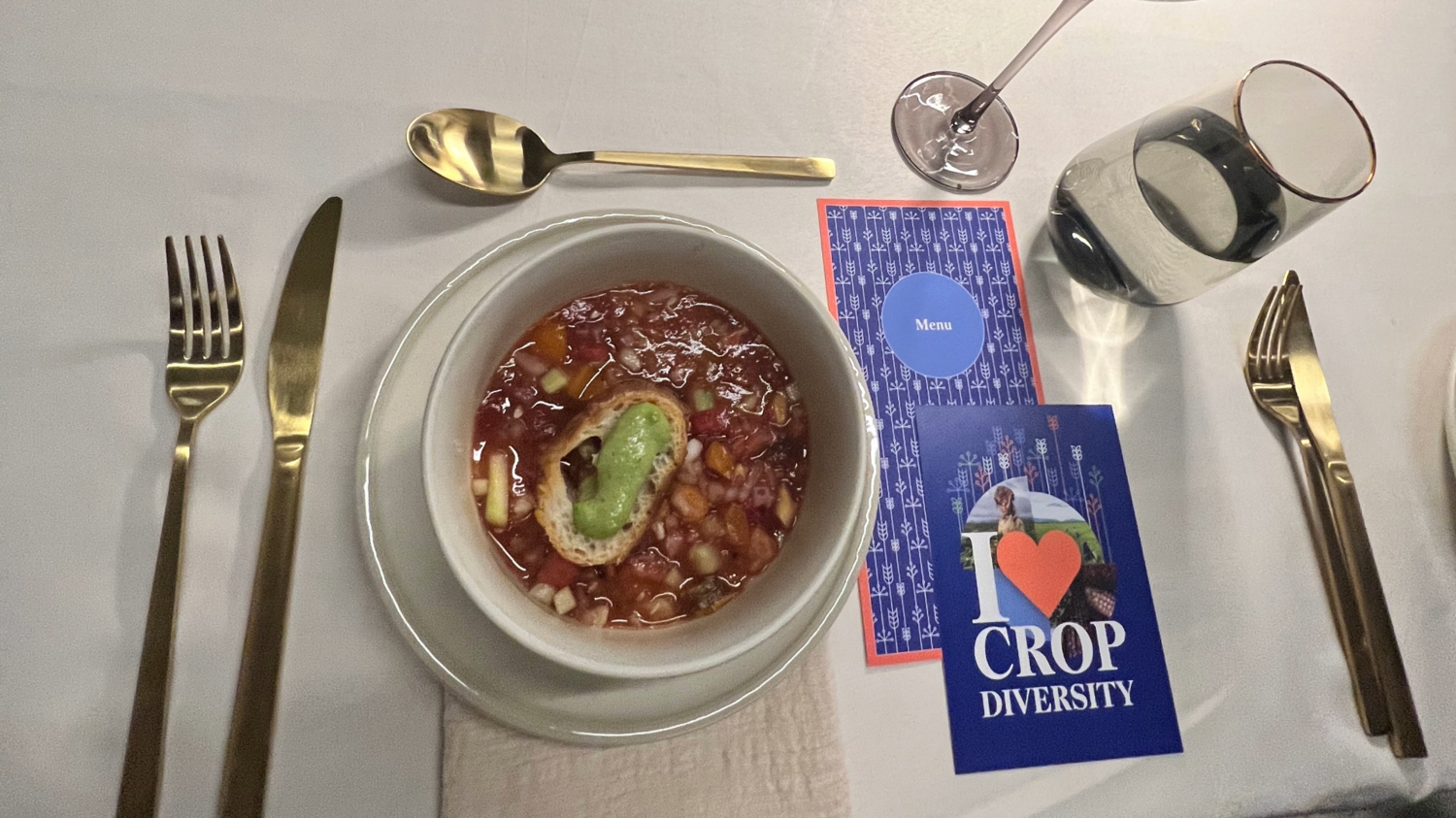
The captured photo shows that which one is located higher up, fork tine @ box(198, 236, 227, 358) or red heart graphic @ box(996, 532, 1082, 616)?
fork tine @ box(198, 236, 227, 358)

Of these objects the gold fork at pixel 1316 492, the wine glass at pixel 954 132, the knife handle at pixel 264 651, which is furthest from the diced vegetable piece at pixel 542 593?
the gold fork at pixel 1316 492

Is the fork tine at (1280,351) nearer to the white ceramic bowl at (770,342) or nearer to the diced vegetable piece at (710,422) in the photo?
the white ceramic bowl at (770,342)

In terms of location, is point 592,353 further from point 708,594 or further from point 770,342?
point 708,594

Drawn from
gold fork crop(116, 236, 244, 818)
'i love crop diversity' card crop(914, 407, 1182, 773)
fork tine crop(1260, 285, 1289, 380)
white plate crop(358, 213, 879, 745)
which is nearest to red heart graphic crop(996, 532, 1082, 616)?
'i love crop diversity' card crop(914, 407, 1182, 773)

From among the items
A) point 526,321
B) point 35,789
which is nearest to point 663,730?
point 526,321

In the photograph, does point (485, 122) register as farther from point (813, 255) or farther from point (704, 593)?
point (704, 593)

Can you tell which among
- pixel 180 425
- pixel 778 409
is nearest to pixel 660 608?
pixel 778 409

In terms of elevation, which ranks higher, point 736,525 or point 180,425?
point 180,425

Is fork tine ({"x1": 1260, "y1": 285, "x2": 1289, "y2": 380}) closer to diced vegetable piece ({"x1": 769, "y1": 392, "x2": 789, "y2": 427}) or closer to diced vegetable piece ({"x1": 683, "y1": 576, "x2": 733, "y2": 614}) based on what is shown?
diced vegetable piece ({"x1": 769, "y1": 392, "x2": 789, "y2": 427})
